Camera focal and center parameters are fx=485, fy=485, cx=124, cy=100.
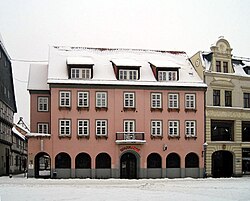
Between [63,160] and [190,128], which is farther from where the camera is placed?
[190,128]

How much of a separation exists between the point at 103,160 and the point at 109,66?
1011cm

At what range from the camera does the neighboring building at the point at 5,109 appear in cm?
5706

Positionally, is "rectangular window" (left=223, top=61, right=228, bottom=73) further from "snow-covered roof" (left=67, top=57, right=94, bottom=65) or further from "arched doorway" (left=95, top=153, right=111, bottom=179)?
"arched doorway" (left=95, top=153, right=111, bottom=179)

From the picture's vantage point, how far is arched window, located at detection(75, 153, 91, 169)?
48.2m

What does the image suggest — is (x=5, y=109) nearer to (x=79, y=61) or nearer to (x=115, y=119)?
(x=79, y=61)

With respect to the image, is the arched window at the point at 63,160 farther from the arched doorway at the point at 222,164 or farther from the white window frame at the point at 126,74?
the arched doorway at the point at 222,164

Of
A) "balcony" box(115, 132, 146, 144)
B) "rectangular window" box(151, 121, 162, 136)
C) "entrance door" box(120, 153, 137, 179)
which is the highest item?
"rectangular window" box(151, 121, 162, 136)

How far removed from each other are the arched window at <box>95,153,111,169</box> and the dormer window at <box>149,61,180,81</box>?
9.79 m

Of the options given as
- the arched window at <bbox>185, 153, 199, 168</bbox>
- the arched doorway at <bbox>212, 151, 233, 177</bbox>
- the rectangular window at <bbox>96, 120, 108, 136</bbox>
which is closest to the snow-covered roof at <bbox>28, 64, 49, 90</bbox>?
the rectangular window at <bbox>96, 120, 108, 136</bbox>

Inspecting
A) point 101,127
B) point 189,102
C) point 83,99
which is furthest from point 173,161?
point 83,99

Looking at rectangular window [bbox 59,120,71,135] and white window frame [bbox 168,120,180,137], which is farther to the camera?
white window frame [bbox 168,120,180,137]

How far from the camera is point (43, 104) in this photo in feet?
167

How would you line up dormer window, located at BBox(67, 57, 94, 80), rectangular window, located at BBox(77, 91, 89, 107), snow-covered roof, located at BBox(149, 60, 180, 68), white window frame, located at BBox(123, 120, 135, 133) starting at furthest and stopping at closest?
snow-covered roof, located at BBox(149, 60, 180, 68) < white window frame, located at BBox(123, 120, 135, 133) < dormer window, located at BBox(67, 57, 94, 80) < rectangular window, located at BBox(77, 91, 89, 107)

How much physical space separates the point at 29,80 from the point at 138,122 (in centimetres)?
1265
